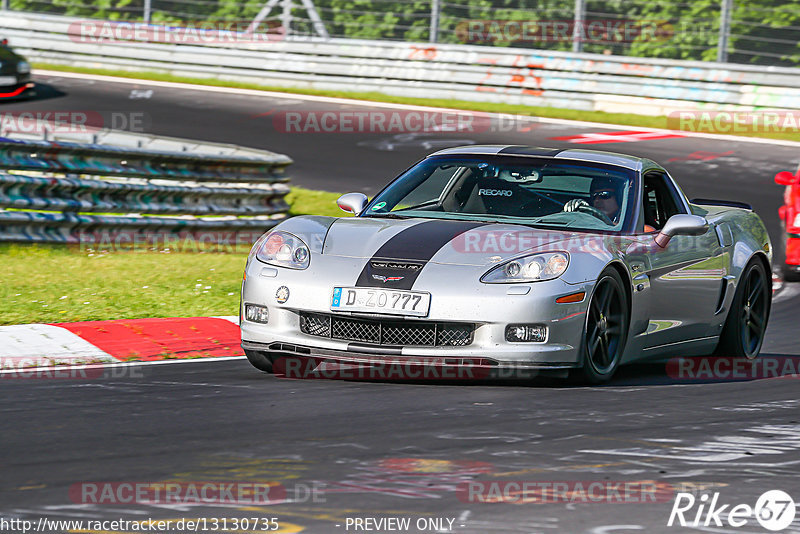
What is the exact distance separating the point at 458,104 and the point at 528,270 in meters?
15.8

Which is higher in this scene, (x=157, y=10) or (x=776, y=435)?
(x=157, y=10)

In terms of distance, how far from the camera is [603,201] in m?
7.70

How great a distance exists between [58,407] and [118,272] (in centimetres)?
479

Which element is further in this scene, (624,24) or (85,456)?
(624,24)

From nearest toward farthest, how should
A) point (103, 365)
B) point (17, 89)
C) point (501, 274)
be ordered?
point (501, 274)
point (103, 365)
point (17, 89)

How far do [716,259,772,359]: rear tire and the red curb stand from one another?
3014 millimetres

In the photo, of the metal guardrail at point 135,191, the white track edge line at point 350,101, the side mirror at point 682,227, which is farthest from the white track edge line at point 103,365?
the white track edge line at point 350,101

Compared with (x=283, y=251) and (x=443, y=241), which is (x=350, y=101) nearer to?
(x=283, y=251)

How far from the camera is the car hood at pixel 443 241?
6812 mm

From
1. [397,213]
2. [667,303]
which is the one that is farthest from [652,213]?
[397,213]

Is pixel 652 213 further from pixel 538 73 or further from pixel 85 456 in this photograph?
pixel 538 73

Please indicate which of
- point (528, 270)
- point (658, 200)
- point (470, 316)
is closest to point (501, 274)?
point (528, 270)

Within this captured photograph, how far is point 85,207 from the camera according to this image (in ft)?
37.7

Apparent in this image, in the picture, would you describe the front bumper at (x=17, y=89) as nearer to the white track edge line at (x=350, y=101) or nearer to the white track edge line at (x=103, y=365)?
the white track edge line at (x=350, y=101)
